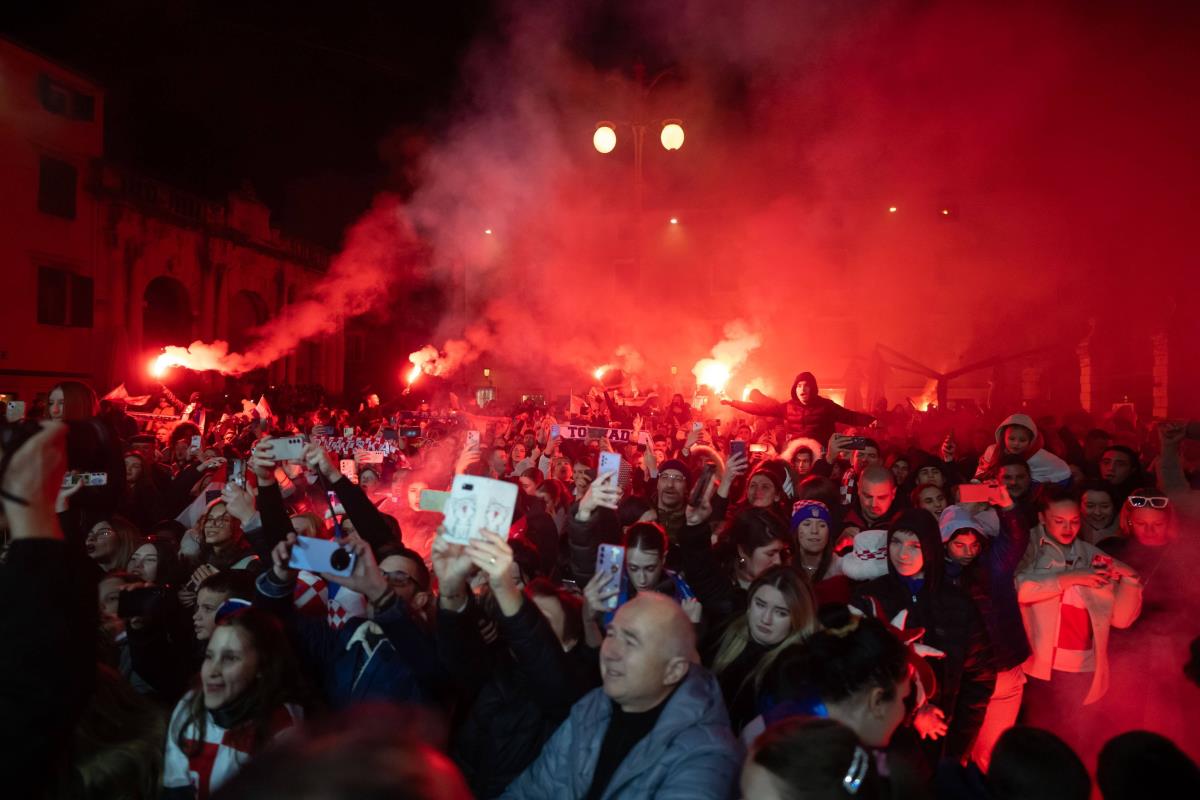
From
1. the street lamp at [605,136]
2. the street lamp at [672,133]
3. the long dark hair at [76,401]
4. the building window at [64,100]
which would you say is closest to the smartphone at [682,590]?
the long dark hair at [76,401]

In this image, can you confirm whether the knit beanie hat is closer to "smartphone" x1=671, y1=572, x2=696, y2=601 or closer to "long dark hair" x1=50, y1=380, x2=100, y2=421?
"smartphone" x1=671, y1=572, x2=696, y2=601

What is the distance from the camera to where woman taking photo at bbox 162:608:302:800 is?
2.69 metres

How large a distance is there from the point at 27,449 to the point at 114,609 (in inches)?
96.8

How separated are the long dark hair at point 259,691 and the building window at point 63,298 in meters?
21.0

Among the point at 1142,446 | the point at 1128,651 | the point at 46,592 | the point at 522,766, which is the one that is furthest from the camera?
the point at 1142,446

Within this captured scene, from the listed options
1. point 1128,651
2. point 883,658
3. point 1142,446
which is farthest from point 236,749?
point 1142,446

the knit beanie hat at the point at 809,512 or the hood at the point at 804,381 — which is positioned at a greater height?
the hood at the point at 804,381

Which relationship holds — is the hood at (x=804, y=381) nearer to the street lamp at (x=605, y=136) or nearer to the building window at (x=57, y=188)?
the street lamp at (x=605, y=136)

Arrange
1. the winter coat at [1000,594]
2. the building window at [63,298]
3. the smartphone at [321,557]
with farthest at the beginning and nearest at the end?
the building window at [63,298], the winter coat at [1000,594], the smartphone at [321,557]

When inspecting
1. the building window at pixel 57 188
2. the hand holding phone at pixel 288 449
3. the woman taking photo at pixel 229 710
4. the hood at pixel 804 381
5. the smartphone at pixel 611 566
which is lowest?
the woman taking photo at pixel 229 710

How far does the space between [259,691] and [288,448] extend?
162 cm

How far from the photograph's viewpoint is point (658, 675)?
2566 millimetres

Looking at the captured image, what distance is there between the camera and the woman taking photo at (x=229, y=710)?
269 centimetres

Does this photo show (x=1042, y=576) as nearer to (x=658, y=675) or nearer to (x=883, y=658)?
(x=883, y=658)
